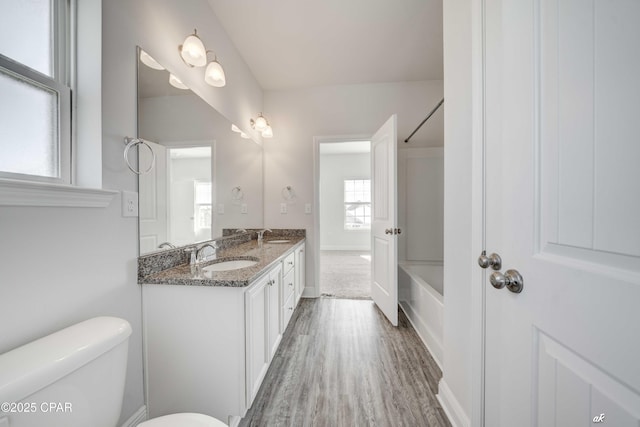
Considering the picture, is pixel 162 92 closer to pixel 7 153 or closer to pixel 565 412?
pixel 7 153

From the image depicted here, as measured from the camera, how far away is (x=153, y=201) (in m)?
1.24

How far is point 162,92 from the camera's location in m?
1.31

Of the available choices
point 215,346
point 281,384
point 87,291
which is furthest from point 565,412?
point 87,291

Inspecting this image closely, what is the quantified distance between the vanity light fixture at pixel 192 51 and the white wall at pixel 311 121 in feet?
5.26

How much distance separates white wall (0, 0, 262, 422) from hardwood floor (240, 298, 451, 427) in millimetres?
764

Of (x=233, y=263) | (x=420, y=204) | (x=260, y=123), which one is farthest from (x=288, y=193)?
(x=420, y=204)

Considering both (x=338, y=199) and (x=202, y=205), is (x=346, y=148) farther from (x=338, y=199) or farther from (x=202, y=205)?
(x=202, y=205)

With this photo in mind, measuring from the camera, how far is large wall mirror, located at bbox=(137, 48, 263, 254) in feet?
3.93

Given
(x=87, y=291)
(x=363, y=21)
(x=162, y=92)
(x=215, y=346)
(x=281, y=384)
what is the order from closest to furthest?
(x=87, y=291)
(x=215, y=346)
(x=162, y=92)
(x=281, y=384)
(x=363, y=21)

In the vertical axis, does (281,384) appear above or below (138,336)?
below

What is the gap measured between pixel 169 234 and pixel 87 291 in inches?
19.3

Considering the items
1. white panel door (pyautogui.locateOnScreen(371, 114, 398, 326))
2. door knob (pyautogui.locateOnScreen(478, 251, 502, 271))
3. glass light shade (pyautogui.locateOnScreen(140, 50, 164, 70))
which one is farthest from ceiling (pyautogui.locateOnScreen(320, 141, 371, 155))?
door knob (pyautogui.locateOnScreen(478, 251, 502, 271))

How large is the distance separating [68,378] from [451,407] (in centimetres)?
162

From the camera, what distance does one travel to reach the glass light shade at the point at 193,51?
4.56 feet
